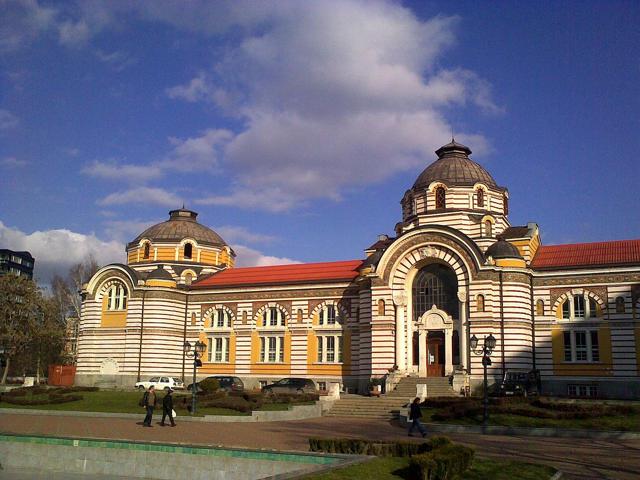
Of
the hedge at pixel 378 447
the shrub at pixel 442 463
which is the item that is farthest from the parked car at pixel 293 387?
the shrub at pixel 442 463

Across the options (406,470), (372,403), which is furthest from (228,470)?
(372,403)

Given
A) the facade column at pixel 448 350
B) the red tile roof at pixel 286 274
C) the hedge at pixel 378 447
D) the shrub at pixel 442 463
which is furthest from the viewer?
the red tile roof at pixel 286 274

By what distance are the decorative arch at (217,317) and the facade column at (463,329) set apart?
756 inches

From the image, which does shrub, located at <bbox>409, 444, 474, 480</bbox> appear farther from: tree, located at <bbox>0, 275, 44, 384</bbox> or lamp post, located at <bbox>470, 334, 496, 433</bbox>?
tree, located at <bbox>0, 275, 44, 384</bbox>

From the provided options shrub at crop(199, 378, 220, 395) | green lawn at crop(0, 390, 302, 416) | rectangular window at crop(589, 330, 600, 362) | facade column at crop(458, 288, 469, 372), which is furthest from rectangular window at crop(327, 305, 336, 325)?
rectangular window at crop(589, 330, 600, 362)

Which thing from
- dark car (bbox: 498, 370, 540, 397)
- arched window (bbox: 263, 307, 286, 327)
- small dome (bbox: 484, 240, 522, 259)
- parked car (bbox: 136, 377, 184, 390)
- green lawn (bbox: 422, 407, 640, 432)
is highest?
small dome (bbox: 484, 240, 522, 259)

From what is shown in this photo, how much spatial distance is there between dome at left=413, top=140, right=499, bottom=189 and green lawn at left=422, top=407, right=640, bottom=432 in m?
22.2

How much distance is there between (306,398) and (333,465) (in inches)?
907

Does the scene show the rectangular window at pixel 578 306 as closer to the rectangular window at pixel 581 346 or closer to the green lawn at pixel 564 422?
the rectangular window at pixel 581 346

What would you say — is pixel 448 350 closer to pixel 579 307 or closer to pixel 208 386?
pixel 579 307

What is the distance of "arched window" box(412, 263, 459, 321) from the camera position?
147 feet

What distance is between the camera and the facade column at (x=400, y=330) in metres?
44.1

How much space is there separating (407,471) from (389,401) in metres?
22.1

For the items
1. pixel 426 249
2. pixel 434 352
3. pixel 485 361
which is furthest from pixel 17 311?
pixel 485 361
